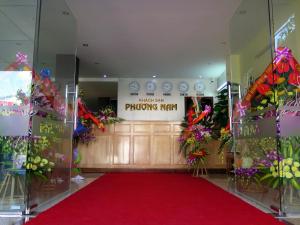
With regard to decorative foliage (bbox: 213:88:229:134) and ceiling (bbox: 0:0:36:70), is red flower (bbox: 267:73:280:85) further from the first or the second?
decorative foliage (bbox: 213:88:229:134)

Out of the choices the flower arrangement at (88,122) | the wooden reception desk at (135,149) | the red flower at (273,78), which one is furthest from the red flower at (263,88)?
the flower arrangement at (88,122)

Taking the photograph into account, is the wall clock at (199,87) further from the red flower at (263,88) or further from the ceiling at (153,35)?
the red flower at (263,88)

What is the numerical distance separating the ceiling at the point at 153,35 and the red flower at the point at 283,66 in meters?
2.05

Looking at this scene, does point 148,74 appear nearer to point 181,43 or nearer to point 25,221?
point 181,43

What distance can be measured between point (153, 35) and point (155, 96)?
4605mm

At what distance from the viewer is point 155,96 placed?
10930 millimetres

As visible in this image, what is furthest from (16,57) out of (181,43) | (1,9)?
(181,43)

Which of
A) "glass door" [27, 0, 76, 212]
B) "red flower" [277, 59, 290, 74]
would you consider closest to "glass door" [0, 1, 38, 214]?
"glass door" [27, 0, 76, 212]

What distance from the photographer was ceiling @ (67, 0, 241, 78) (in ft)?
16.9

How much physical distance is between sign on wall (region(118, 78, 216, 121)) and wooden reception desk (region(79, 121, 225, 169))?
295 centimetres

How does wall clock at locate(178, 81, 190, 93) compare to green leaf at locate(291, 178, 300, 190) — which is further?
wall clock at locate(178, 81, 190, 93)

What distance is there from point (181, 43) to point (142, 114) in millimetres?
4446

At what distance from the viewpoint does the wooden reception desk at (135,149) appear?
25.3 ft

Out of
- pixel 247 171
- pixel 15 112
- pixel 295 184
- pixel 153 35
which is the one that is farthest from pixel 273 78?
pixel 153 35
